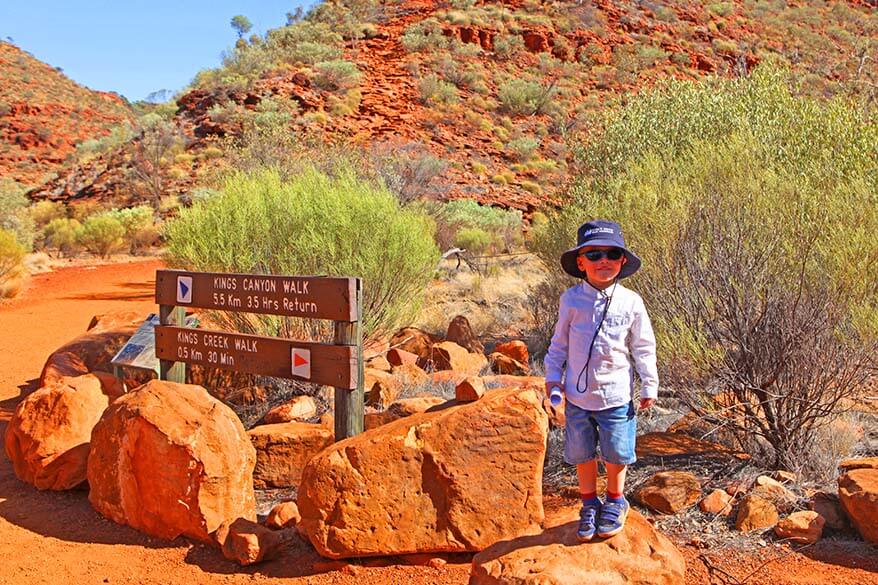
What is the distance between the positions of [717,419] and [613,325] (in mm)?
2368

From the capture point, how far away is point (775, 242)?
203 inches

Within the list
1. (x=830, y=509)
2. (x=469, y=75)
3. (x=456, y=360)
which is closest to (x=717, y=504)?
(x=830, y=509)

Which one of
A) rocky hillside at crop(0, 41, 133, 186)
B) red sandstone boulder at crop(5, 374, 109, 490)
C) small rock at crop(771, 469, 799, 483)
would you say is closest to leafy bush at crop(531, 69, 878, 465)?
small rock at crop(771, 469, 799, 483)

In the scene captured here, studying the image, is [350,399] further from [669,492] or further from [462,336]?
[462,336]

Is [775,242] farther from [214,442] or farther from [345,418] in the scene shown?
[214,442]

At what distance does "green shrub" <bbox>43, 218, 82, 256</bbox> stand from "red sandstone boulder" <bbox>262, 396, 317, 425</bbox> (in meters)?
18.3

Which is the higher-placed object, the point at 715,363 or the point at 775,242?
the point at 775,242

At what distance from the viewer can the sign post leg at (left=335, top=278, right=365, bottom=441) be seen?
452 centimetres

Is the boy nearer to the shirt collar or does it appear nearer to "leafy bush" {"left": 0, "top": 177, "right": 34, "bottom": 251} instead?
the shirt collar

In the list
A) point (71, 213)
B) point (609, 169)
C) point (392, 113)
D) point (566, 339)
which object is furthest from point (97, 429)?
point (392, 113)

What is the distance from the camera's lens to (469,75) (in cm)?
3444

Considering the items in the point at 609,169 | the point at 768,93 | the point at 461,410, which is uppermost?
the point at 768,93

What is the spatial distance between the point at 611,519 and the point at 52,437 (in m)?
3.97

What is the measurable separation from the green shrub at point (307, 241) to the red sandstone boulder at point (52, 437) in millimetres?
2128
